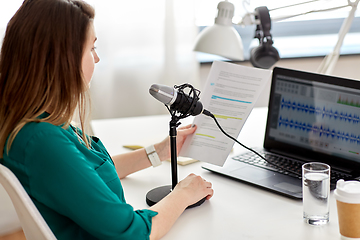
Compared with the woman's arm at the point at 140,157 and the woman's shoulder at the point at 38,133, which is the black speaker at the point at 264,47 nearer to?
the woman's arm at the point at 140,157

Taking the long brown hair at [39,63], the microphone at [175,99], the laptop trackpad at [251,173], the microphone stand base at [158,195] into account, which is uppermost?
the long brown hair at [39,63]

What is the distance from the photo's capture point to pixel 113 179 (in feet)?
2.99

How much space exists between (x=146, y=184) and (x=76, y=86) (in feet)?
1.40

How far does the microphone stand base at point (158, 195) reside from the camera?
3.37ft

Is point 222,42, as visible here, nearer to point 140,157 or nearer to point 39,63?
point 140,157

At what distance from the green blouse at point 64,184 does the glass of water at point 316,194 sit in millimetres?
380

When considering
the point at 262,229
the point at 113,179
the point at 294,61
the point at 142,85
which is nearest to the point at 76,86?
the point at 113,179

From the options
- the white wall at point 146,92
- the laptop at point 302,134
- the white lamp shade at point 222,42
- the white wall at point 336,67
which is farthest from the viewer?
the white wall at point 336,67

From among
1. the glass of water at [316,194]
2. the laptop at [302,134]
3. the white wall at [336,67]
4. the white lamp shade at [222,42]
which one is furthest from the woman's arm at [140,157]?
the white wall at [336,67]

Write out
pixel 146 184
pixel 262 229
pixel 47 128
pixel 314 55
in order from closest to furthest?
pixel 47 128
pixel 262 229
pixel 146 184
pixel 314 55

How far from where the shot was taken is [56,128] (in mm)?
792

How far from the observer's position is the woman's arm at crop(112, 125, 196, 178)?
120 centimetres

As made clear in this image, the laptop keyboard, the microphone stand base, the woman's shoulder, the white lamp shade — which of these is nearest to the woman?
the woman's shoulder

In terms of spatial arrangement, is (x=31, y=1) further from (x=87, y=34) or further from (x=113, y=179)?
(x=113, y=179)
